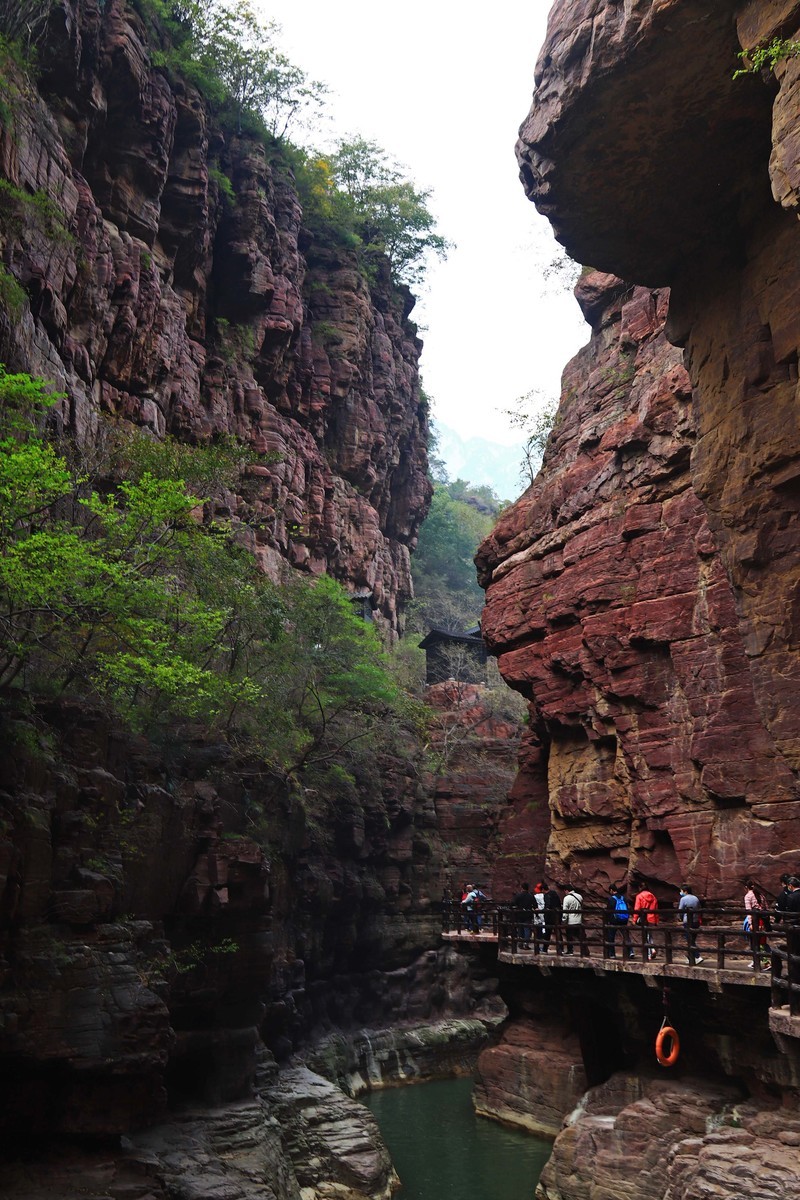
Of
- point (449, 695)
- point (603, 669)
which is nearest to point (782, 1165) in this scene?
point (603, 669)

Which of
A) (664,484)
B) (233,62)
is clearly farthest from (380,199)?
(664,484)

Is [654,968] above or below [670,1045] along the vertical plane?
above

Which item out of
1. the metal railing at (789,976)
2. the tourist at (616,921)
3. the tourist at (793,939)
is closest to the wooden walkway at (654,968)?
the tourist at (616,921)

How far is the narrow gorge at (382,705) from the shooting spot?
15.4m

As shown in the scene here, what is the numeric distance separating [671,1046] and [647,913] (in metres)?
2.73

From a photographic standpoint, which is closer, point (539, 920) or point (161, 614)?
point (161, 614)

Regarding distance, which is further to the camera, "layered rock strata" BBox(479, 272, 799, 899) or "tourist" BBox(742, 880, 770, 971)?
"layered rock strata" BBox(479, 272, 799, 899)

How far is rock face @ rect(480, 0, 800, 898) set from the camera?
15.7 metres

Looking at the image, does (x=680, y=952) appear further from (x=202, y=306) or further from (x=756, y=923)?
(x=202, y=306)

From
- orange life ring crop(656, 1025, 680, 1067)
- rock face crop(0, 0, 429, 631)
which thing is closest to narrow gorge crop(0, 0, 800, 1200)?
rock face crop(0, 0, 429, 631)

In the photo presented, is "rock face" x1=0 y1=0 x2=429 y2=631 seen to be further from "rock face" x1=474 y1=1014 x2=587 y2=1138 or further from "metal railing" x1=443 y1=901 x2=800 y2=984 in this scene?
"rock face" x1=474 y1=1014 x2=587 y2=1138

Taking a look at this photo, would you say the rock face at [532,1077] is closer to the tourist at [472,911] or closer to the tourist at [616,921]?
the tourist at [472,911]

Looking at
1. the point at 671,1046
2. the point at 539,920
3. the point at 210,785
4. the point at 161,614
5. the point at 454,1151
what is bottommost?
the point at 454,1151

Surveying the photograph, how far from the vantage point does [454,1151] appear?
78.5 ft
